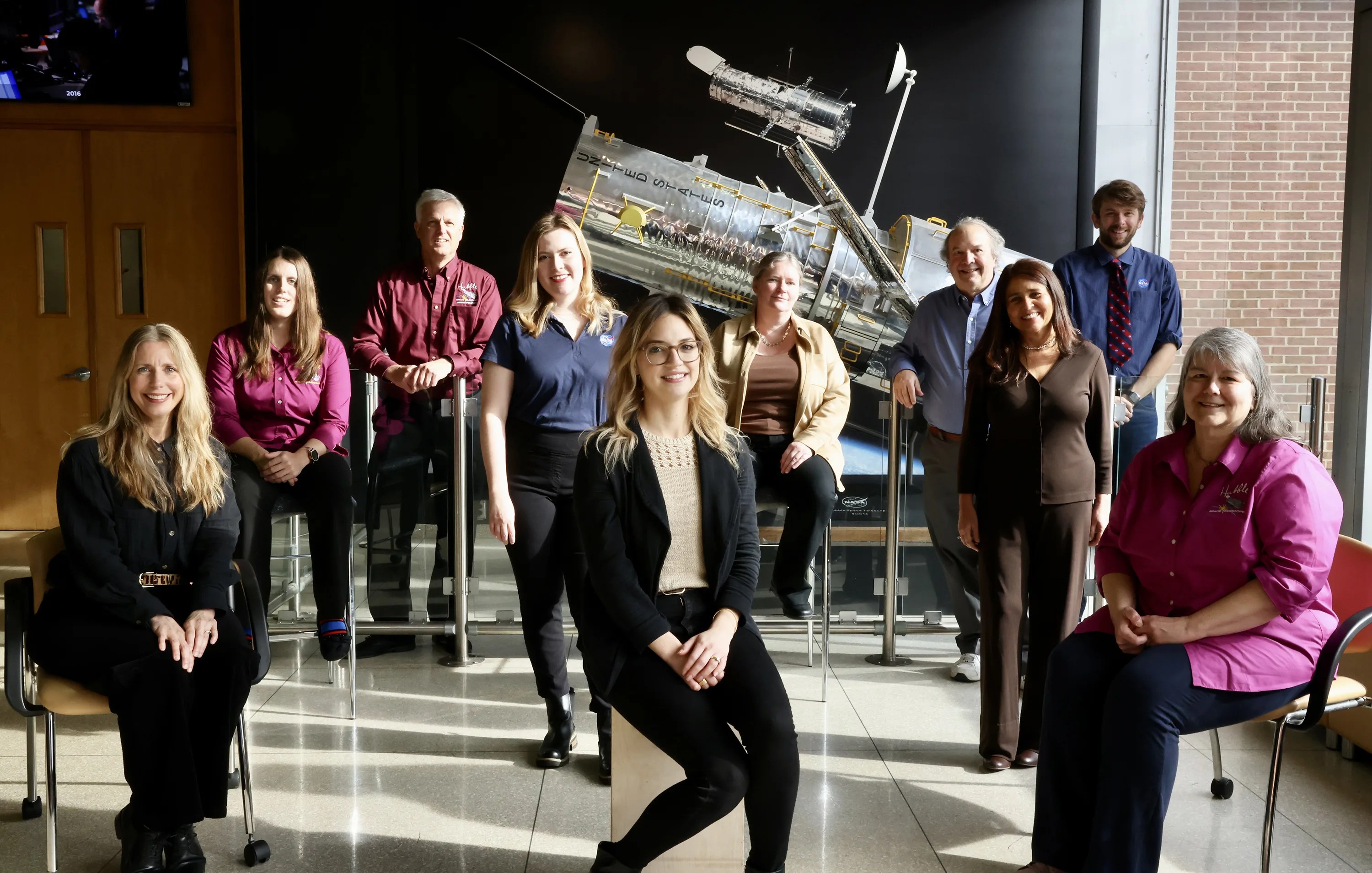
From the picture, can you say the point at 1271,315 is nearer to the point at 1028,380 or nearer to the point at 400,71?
the point at 1028,380

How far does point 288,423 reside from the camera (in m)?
3.79

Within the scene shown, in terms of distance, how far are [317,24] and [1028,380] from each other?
4102mm

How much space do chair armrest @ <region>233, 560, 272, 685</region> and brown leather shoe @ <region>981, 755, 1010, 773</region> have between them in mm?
2060

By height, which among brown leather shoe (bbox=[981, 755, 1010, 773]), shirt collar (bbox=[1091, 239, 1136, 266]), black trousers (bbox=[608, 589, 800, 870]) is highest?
shirt collar (bbox=[1091, 239, 1136, 266])

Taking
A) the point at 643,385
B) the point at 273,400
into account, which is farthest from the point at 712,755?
the point at 273,400

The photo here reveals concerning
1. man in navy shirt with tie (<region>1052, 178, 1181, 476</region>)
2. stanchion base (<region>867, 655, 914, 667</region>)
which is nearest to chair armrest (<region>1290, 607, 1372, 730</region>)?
man in navy shirt with tie (<region>1052, 178, 1181, 476</region>)

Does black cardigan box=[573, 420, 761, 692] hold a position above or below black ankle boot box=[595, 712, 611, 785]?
above

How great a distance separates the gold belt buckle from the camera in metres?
2.70

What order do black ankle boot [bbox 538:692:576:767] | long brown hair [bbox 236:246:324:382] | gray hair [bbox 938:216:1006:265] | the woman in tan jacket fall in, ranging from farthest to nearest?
gray hair [bbox 938:216:1006:265]
long brown hair [bbox 236:246:324:382]
the woman in tan jacket
black ankle boot [bbox 538:692:576:767]

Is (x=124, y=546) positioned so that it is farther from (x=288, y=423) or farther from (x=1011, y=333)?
(x=1011, y=333)

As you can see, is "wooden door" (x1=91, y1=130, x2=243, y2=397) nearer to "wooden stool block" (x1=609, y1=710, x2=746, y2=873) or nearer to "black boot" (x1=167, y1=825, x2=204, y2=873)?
"black boot" (x1=167, y1=825, x2=204, y2=873)

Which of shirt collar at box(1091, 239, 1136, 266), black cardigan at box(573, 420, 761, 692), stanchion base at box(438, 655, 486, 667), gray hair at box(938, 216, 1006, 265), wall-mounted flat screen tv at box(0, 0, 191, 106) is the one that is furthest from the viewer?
wall-mounted flat screen tv at box(0, 0, 191, 106)

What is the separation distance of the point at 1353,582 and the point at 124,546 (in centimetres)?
298

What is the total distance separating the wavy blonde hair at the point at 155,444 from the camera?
268 cm
